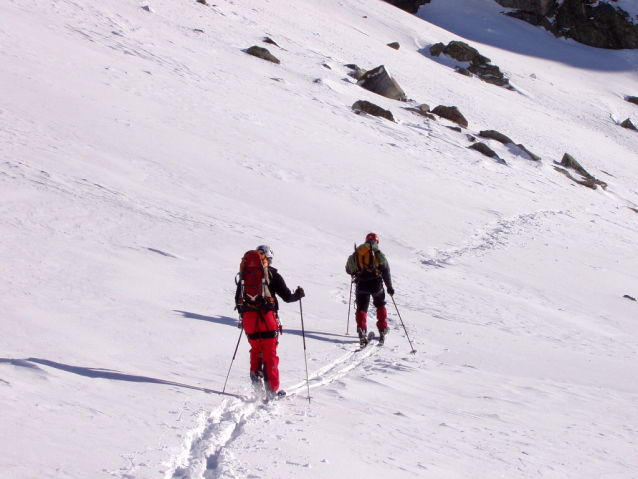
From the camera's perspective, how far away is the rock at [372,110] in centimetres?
2583

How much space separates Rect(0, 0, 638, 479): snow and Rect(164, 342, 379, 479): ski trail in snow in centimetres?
2

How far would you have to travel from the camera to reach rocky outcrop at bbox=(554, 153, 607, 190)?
24938 millimetres

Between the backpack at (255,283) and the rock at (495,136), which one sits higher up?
the rock at (495,136)

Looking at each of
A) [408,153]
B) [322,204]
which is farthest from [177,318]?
[408,153]

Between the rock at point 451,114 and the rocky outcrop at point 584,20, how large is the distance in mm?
41378

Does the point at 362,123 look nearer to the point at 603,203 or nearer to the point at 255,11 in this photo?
the point at 603,203

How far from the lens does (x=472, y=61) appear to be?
4538 cm

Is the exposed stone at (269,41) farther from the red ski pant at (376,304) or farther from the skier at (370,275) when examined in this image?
the red ski pant at (376,304)

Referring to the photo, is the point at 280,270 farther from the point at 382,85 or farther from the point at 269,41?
the point at 269,41

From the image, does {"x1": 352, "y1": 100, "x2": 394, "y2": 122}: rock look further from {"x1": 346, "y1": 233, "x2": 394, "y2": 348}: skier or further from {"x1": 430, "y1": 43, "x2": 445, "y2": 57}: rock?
{"x1": 430, "y1": 43, "x2": 445, "y2": 57}: rock

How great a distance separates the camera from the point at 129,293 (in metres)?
7.38

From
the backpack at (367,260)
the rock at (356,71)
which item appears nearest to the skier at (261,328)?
the backpack at (367,260)

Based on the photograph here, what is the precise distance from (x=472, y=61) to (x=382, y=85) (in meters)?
18.0

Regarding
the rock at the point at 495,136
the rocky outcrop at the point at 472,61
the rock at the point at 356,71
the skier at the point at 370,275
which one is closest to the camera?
the skier at the point at 370,275
